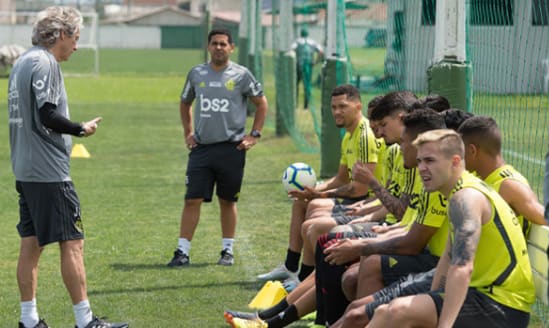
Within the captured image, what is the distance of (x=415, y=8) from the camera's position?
11.0 metres

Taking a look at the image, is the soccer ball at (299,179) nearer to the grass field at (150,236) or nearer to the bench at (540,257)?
the grass field at (150,236)

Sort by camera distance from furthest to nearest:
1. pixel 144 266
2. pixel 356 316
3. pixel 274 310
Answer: pixel 144 266 < pixel 274 310 < pixel 356 316

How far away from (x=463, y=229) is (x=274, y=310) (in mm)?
2384

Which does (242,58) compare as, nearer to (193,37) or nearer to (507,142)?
(507,142)

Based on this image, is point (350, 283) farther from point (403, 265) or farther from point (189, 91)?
point (189, 91)

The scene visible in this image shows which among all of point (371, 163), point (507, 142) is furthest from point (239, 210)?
point (371, 163)

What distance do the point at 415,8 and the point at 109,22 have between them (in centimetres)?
6539

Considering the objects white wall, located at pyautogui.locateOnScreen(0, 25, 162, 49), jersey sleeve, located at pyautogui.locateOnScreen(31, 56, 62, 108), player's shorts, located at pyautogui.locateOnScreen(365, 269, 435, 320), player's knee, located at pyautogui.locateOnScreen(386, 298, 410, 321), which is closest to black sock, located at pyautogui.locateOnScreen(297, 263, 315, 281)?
player's shorts, located at pyautogui.locateOnScreen(365, 269, 435, 320)

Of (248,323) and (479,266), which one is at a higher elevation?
(479,266)

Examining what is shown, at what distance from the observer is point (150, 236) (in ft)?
33.9

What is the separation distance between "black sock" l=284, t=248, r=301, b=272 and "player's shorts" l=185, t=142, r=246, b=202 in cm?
125

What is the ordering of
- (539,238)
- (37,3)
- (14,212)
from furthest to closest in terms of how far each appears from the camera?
(37,3), (14,212), (539,238)

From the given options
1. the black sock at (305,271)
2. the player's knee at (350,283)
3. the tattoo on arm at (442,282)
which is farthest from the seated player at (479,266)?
the black sock at (305,271)

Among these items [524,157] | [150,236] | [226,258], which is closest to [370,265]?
[226,258]
